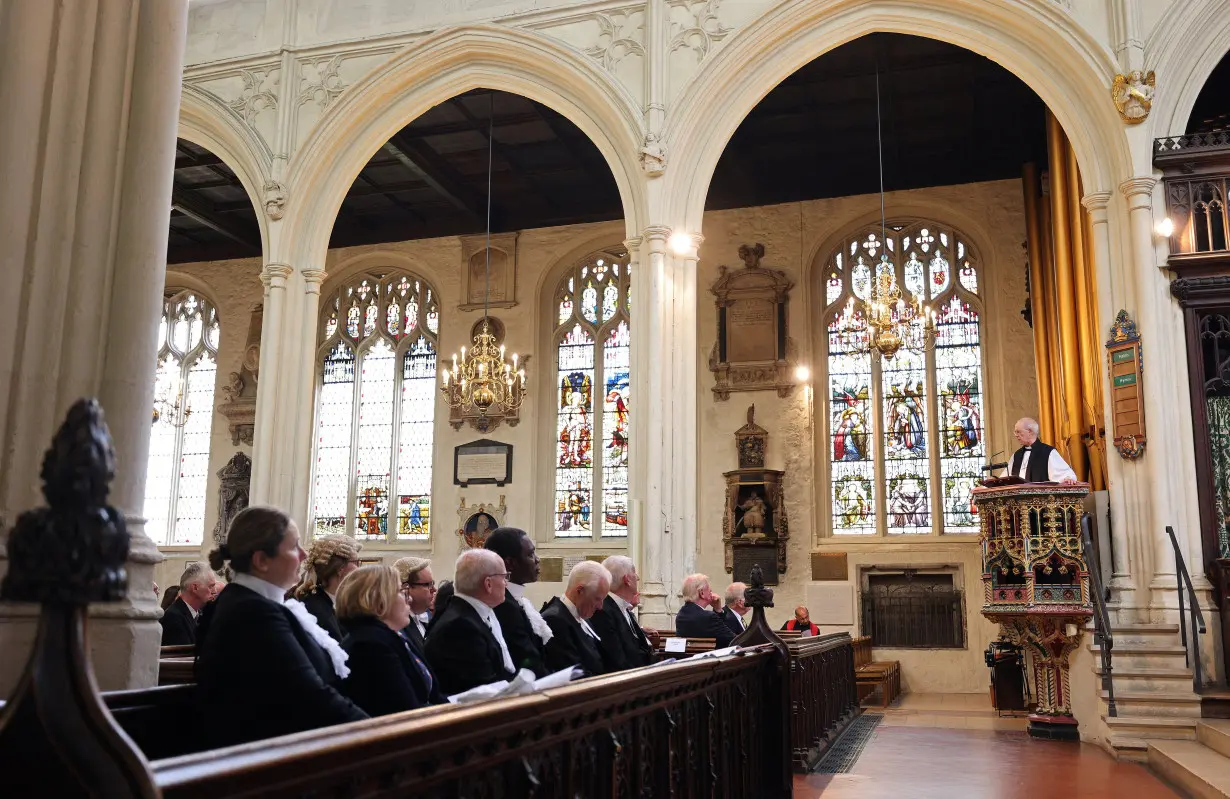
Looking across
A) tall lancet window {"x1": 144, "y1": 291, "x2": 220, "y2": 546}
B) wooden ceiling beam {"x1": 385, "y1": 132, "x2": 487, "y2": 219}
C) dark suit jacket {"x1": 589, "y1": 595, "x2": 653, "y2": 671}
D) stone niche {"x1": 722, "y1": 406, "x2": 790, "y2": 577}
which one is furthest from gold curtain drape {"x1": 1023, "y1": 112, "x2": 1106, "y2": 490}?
tall lancet window {"x1": 144, "y1": 291, "x2": 220, "y2": 546}

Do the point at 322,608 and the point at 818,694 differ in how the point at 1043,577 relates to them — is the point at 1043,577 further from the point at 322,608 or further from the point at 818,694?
the point at 322,608

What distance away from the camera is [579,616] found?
4.29m

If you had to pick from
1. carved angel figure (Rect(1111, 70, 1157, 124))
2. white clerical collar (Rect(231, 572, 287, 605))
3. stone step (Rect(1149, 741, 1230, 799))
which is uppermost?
carved angel figure (Rect(1111, 70, 1157, 124))

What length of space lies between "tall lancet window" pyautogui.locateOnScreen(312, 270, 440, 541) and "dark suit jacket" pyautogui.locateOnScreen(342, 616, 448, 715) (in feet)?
41.0

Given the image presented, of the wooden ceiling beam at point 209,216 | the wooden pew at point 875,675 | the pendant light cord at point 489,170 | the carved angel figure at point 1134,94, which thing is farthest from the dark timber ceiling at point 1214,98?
the wooden ceiling beam at point 209,216

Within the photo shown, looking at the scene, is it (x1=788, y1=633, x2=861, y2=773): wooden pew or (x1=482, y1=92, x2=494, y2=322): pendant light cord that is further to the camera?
(x1=482, y1=92, x2=494, y2=322): pendant light cord

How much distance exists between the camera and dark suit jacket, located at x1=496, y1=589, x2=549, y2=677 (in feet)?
12.6

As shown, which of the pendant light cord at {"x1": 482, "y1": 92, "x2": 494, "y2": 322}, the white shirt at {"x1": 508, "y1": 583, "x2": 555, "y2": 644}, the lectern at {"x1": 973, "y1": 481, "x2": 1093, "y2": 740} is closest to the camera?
the white shirt at {"x1": 508, "y1": 583, "x2": 555, "y2": 644}

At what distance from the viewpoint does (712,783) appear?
3.76 metres

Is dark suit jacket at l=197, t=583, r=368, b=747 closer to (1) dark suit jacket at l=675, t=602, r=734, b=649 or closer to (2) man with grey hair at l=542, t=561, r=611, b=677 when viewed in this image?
(2) man with grey hair at l=542, t=561, r=611, b=677

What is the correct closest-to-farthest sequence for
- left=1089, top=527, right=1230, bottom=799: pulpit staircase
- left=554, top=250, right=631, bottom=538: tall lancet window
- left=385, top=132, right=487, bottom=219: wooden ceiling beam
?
left=1089, top=527, right=1230, bottom=799: pulpit staircase < left=385, top=132, right=487, bottom=219: wooden ceiling beam < left=554, top=250, right=631, bottom=538: tall lancet window

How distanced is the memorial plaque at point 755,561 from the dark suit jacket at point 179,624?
8335mm

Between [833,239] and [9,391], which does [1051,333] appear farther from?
[9,391]

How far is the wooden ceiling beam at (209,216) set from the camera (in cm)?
1476
